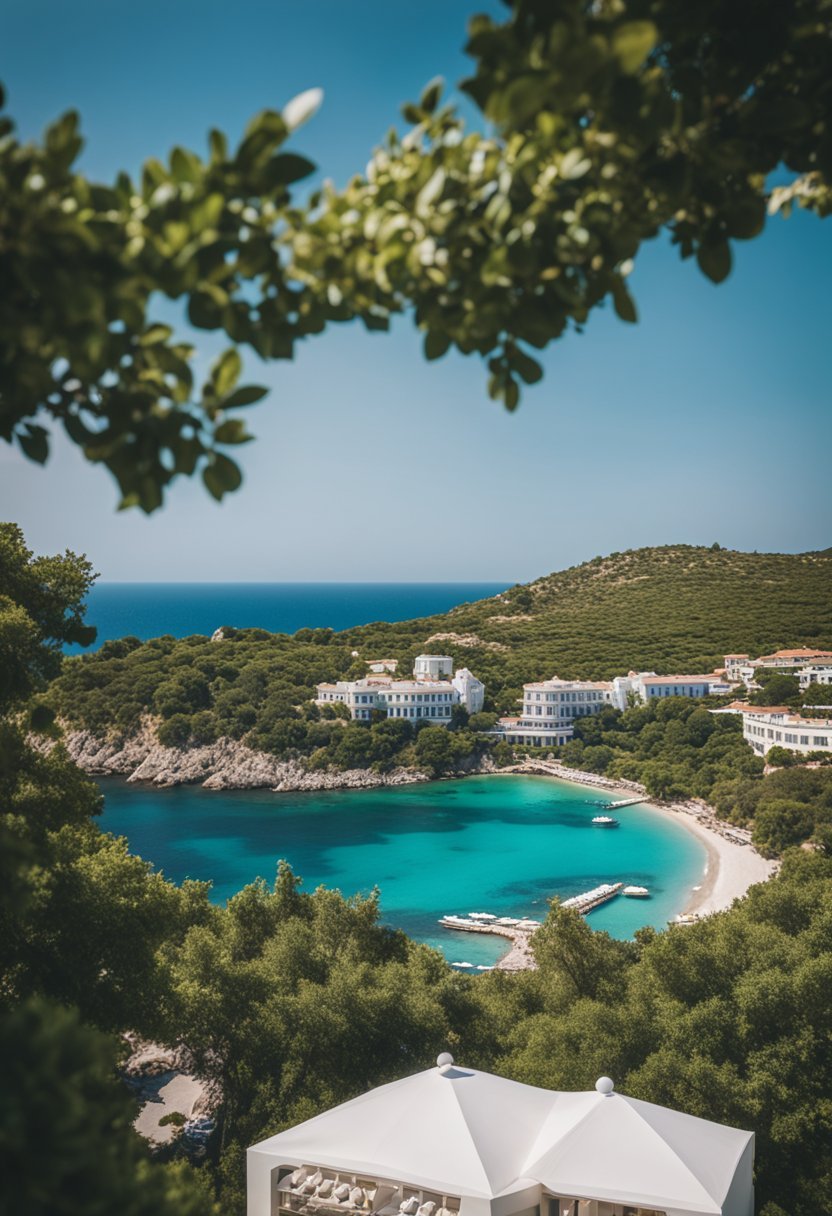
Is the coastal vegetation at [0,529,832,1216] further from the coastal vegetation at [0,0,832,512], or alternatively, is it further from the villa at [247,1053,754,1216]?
the coastal vegetation at [0,0,832,512]

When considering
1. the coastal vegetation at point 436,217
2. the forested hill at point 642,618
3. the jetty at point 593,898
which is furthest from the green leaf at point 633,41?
the forested hill at point 642,618

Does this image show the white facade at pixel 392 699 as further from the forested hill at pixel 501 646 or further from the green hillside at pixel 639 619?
the green hillside at pixel 639 619

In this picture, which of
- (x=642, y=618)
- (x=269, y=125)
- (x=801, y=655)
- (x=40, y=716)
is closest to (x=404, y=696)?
(x=801, y=655)

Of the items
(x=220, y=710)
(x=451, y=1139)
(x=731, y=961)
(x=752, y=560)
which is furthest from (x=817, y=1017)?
(x=752, y=560)

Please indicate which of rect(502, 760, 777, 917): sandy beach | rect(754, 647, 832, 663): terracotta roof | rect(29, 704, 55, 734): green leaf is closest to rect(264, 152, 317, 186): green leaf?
rect(29, 704, 55, 734): green leaf

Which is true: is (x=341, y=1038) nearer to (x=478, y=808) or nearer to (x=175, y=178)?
(x=175, y=178)

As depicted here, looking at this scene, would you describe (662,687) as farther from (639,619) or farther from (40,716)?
(40,716)
